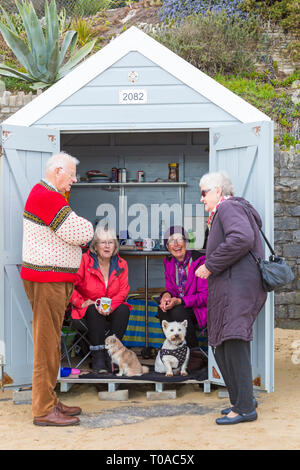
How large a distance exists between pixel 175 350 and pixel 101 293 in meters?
0.80

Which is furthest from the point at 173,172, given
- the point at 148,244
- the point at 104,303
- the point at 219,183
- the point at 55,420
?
the point at 55,420

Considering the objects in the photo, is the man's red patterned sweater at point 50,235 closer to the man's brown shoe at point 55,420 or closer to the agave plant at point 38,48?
the man's brown shoe at point 55,420

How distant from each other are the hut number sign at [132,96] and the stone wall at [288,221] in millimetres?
3627

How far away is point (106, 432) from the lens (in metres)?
3.95

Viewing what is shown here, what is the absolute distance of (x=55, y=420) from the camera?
4.09 meters

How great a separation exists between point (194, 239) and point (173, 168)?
91 centimetres

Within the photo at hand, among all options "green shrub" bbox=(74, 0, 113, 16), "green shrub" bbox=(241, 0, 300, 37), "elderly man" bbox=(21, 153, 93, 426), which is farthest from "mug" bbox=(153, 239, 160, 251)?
"green shrub" bbox=(74, 0, 113, 16)

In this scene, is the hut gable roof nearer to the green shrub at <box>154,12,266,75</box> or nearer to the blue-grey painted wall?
the blue-grey painted wall

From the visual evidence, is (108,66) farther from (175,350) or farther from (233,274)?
(175,350)

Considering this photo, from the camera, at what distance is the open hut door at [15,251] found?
4.91 metres

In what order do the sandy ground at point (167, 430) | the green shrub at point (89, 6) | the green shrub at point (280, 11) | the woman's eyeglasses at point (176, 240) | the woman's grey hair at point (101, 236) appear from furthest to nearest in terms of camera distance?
the green shrub at point (89, 6) < the green shrub at point (280, 11) < the woman's eyeglasses at point (176, 240) < the woman's grey hair at point (101, 236) < the sandy ground at point (167, 430)

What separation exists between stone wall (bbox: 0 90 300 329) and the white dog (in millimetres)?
3470

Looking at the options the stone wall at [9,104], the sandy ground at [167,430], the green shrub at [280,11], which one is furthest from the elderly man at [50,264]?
the green shrub at [280,11]

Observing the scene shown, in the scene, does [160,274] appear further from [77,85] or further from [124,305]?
[77,85]
